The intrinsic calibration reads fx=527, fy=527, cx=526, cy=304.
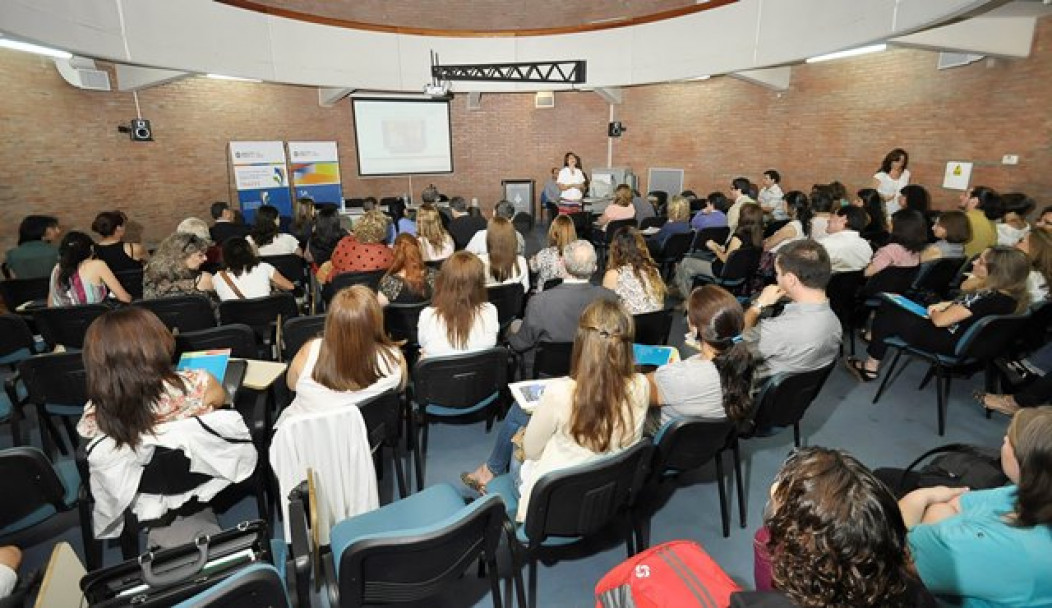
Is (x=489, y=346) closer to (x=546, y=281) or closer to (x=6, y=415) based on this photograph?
(x=546, y=281)

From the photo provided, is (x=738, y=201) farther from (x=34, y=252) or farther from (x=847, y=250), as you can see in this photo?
(x=34, y=252)

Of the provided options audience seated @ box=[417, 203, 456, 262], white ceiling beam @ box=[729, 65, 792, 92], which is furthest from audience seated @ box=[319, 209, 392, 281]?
white ceiling beam @ box=[729, 65, 792, 92]

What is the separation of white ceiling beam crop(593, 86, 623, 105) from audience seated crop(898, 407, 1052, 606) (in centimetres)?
1096

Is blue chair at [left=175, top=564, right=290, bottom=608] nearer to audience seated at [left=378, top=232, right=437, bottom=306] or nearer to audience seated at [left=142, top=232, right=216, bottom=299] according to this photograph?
audience seated at [left=378, top=232, right=437, bottom=306]

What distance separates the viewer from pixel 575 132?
12.6 meters

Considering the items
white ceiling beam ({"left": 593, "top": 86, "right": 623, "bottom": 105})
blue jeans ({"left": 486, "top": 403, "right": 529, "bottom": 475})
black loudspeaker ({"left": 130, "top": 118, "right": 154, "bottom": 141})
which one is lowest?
blue jeans ({"left": 486, "top": 403, "right": 529, "bottom": 475})

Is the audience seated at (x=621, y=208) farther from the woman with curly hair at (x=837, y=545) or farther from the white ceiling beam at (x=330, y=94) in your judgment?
the woman with curly hair at (x=837, y=545)

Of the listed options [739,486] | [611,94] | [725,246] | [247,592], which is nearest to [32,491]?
[247,592]

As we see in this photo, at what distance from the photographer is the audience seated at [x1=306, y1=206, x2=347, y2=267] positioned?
Answer: 20.2ft

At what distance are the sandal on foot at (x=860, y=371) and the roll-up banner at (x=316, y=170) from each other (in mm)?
9454

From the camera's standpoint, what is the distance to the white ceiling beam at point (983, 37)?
5883 millimetres

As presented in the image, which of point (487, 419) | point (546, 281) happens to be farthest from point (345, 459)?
point (546, 281)

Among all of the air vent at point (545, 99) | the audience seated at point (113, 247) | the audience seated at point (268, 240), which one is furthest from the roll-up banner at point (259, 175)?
the air vent at point (545, 99)

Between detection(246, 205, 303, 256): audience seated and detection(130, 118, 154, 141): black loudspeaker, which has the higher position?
detection(130, 118, 154, 141): black loudspeaker
